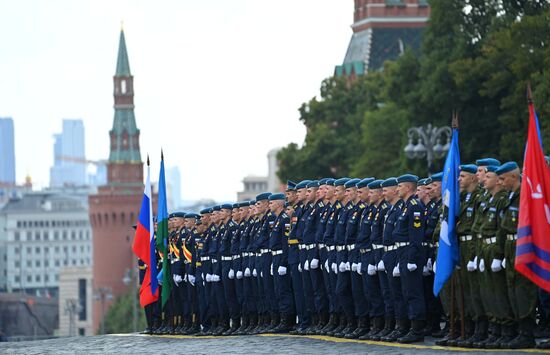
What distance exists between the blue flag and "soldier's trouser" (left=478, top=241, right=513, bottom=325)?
476 mm

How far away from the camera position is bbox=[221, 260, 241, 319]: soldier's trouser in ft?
88.2

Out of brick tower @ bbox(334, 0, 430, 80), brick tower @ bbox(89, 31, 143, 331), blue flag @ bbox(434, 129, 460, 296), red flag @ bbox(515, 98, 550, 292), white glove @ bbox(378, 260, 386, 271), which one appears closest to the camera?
red flag @ bbox(515, 98, 550, 292)

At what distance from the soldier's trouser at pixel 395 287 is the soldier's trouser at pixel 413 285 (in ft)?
0.41

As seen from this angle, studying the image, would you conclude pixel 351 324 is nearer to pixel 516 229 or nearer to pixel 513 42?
pixel 516 229

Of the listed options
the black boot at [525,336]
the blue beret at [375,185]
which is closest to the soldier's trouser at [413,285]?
the blue beret at [375,185]

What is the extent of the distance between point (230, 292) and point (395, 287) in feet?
17.5

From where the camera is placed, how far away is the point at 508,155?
4962 centimetres

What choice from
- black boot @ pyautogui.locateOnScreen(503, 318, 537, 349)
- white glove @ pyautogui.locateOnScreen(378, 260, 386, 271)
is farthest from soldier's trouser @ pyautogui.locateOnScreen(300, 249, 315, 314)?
black boot @ pyautogui.locateOnScreen(503, 318, 537, 349)

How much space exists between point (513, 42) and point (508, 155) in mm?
3005

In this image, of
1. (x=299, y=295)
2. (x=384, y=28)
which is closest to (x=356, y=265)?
(x=299, y=295)

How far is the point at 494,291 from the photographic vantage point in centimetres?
1988

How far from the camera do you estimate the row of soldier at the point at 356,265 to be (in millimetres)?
19938

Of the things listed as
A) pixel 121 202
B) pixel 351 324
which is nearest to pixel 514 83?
pixel 351 324

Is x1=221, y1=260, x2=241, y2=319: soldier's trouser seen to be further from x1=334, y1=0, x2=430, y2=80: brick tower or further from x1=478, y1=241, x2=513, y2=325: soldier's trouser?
x1=334, y1=0, x2=430, y2=80: brick tower
